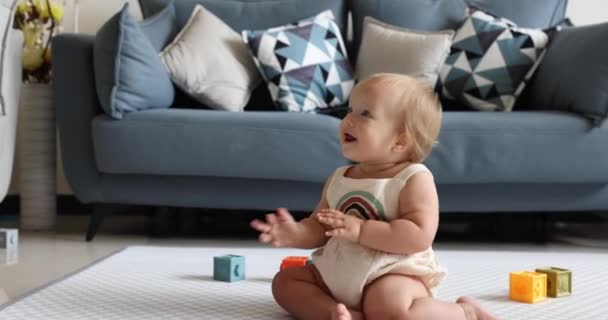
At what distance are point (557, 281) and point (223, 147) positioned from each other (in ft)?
3.77

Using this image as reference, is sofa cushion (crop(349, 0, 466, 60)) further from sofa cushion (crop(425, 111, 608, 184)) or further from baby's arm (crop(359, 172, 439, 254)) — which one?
baby's arm (crop(359, 172, 439, 254))

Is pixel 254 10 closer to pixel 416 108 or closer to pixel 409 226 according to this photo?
pixel 416 108

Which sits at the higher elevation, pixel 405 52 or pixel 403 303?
pixel 405 52

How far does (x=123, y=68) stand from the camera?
101 inches

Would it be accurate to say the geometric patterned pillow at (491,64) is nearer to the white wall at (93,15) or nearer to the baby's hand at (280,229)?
the white wall at (93,15)

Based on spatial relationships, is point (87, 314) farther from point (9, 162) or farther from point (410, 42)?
point (410, 42)

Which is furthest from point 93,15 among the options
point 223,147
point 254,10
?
point 223,147

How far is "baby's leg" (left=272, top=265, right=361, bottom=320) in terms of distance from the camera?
1.38m

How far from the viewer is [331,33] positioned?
9.90 ft

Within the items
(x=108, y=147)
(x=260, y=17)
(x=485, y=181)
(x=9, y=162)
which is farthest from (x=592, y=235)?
(x=9, y=162)

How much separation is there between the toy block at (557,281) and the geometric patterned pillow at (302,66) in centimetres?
135

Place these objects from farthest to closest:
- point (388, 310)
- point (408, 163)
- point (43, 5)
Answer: point (43, 5) → point (408, 163) → point (388, 310)

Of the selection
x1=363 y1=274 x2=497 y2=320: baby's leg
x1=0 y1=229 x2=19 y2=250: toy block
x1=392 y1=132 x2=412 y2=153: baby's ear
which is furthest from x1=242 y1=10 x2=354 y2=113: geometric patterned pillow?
x1=363 y1=274 x2=497 y2=320: baby's leg

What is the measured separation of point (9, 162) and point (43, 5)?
2.45 ft
